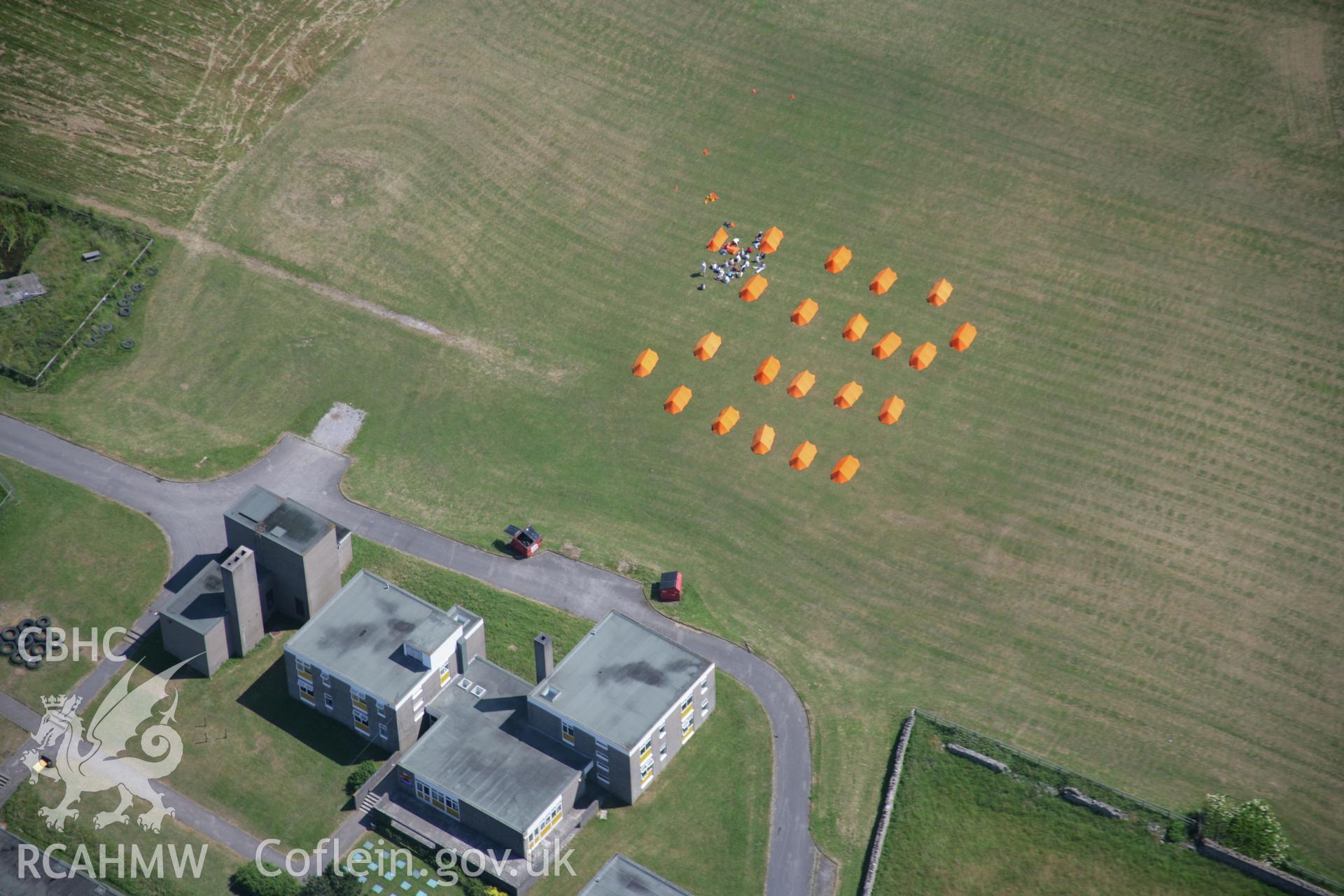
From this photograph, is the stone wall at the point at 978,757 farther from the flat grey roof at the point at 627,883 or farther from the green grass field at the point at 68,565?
the green grass field at the point at 68,565

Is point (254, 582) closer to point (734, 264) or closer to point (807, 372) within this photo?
point (807, 372)

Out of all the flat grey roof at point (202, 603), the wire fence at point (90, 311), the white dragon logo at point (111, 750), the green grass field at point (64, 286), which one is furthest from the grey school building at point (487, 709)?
the green grass field at point (64, 286)

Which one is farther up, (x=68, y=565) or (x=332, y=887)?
(x=68, y=565)

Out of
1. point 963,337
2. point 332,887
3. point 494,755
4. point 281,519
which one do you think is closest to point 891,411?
point 963,337

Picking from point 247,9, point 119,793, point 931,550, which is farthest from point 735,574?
point 247,9

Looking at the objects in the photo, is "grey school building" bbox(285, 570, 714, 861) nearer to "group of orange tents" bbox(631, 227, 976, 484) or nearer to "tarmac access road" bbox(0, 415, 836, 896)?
"tarmac access road" bbox(0, 415, 836, 896)

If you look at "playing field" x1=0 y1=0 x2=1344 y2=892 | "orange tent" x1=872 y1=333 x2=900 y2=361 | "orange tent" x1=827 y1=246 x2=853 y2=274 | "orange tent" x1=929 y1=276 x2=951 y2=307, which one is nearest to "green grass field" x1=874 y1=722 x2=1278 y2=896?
"playing field" x1=0 y1=0 x2=1344 y2=892
